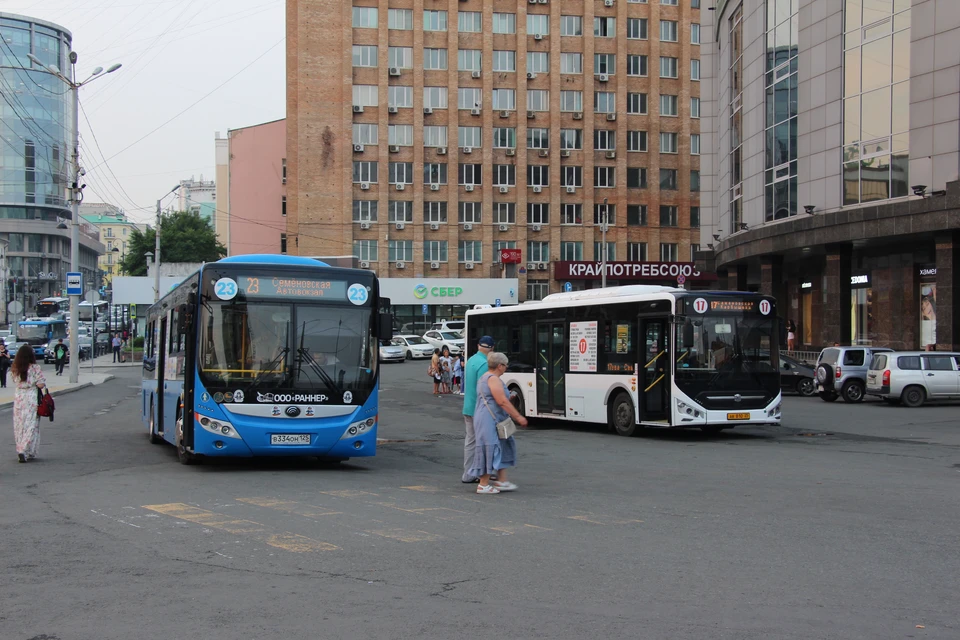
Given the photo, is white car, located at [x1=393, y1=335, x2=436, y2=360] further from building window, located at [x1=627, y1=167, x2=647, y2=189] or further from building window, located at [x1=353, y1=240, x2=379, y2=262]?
building window, located at [x1=627, y1=167, x2=647, y2=189]

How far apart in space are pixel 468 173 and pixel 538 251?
310 inches

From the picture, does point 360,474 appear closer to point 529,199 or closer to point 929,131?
point 929,131

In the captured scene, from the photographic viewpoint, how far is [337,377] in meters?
13.5

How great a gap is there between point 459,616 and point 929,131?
106 feet

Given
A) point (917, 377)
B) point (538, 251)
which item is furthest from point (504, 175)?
point (917, 377)

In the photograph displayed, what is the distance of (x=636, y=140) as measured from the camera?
7556 centimetres

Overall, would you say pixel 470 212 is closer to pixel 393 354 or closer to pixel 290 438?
pixel 393 354

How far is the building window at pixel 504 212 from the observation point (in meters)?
73.6

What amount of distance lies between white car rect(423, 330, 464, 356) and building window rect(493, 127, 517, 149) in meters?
18.6

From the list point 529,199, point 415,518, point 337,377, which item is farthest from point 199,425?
point 529,199

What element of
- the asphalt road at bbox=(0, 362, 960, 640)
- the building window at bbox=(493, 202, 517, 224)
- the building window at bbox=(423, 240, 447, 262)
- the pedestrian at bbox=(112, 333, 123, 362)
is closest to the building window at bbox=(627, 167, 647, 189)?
the building window at bbox=(493, 202, 517, 224)

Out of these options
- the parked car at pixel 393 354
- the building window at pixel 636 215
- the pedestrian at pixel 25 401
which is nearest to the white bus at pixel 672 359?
the pedestrian at pixel 25 401

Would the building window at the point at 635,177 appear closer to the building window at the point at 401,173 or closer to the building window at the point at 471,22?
the building window at the point at 471,22

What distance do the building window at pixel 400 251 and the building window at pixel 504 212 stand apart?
674 cm
